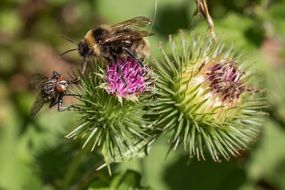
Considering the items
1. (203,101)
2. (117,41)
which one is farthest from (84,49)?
(203,101)

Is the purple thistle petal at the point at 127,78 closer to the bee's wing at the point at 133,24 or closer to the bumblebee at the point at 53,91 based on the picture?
the bee's wing at the point at 133,24

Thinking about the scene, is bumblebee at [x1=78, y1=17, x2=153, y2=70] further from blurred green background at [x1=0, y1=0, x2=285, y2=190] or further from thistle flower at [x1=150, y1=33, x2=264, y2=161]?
blurred green background at [x1=0, y1=0, x2=285, y2=190]

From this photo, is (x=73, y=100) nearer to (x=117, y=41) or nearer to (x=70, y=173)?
(x=70, y=173)

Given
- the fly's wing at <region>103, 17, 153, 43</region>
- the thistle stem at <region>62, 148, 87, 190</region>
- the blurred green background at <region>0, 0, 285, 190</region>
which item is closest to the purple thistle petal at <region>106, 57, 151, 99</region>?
the fly's wing at <region>103, 17, 153, 43</region>

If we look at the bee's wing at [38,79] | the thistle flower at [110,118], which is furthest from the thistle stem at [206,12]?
the bee's wing at [38,79]

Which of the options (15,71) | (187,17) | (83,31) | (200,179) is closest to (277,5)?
(187,17)
